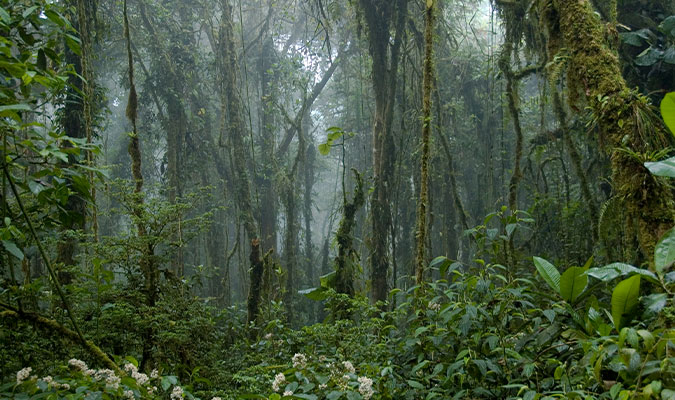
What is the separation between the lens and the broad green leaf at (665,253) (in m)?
1.54

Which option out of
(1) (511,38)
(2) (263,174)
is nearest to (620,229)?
(1) (511,38)

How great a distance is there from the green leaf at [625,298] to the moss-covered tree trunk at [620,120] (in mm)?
492

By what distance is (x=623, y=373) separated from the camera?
54.7 inches

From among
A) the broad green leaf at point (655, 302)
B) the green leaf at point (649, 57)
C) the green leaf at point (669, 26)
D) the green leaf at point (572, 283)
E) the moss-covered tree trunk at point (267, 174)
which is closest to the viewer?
the broad green leaf at point (655, 302)

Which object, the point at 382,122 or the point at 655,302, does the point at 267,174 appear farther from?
the point at 655,302

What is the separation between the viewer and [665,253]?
158 centimetres

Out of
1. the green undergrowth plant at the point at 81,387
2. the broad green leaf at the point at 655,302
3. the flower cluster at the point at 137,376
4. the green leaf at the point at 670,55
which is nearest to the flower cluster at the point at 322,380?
A: the green undergrowth plant at the point at 81,387

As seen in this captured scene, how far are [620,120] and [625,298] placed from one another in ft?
3.17

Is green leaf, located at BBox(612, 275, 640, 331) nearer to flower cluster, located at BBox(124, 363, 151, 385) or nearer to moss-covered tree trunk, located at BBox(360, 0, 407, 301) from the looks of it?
flower cluster, located at BBox(124, 363, 151, 385)

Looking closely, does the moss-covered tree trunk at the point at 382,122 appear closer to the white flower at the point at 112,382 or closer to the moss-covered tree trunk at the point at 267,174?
the white flower at the point at 112,382

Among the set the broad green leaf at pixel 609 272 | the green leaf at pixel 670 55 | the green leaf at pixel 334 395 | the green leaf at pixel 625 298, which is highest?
the green leaf at pixel 670 55

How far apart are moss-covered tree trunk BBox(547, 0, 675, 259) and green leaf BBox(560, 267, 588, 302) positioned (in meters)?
0.39

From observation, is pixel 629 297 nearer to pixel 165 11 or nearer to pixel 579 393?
pixel 579 393

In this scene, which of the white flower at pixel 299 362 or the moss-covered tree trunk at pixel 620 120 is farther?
the moss-covered tree trunk at pixel 620 120
